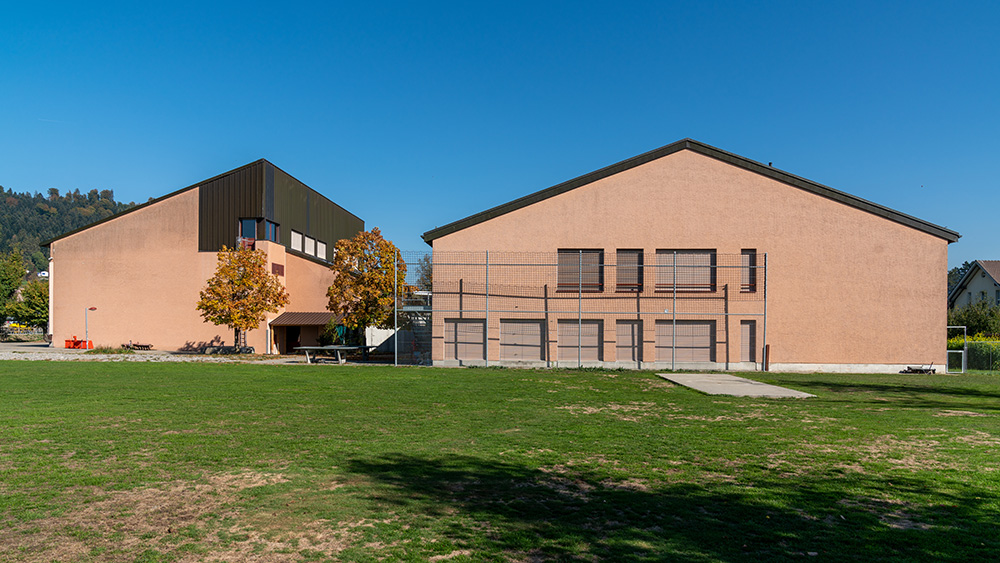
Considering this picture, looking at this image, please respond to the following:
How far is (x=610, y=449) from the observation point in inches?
354

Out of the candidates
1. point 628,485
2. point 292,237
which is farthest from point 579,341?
point 292,237

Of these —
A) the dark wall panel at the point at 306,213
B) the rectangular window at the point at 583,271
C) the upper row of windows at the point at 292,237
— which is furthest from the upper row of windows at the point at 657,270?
the dark wall panel at the point at 306,213

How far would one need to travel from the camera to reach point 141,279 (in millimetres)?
39188

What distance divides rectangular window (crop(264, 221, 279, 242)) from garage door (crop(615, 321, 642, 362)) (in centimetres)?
2463

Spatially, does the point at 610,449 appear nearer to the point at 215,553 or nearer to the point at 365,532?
the point at 365,532

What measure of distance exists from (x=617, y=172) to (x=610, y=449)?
67.8 feet

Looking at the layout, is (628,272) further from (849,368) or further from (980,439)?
(980,439)

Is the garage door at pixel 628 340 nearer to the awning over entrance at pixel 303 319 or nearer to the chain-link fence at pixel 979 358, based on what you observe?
the chain-link fence at pixel 979 358

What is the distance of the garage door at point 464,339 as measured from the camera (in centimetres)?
2817

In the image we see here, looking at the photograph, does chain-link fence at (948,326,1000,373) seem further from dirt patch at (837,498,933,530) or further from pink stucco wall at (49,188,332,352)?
pink stucco wall at (49,188,332,352)

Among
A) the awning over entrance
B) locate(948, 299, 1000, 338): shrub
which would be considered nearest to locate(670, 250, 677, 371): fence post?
the awning over entrance

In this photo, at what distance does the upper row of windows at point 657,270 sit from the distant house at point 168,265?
18.4 metres

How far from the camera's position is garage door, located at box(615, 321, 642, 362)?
27734 mm

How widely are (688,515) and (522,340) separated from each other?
22.1 meters
